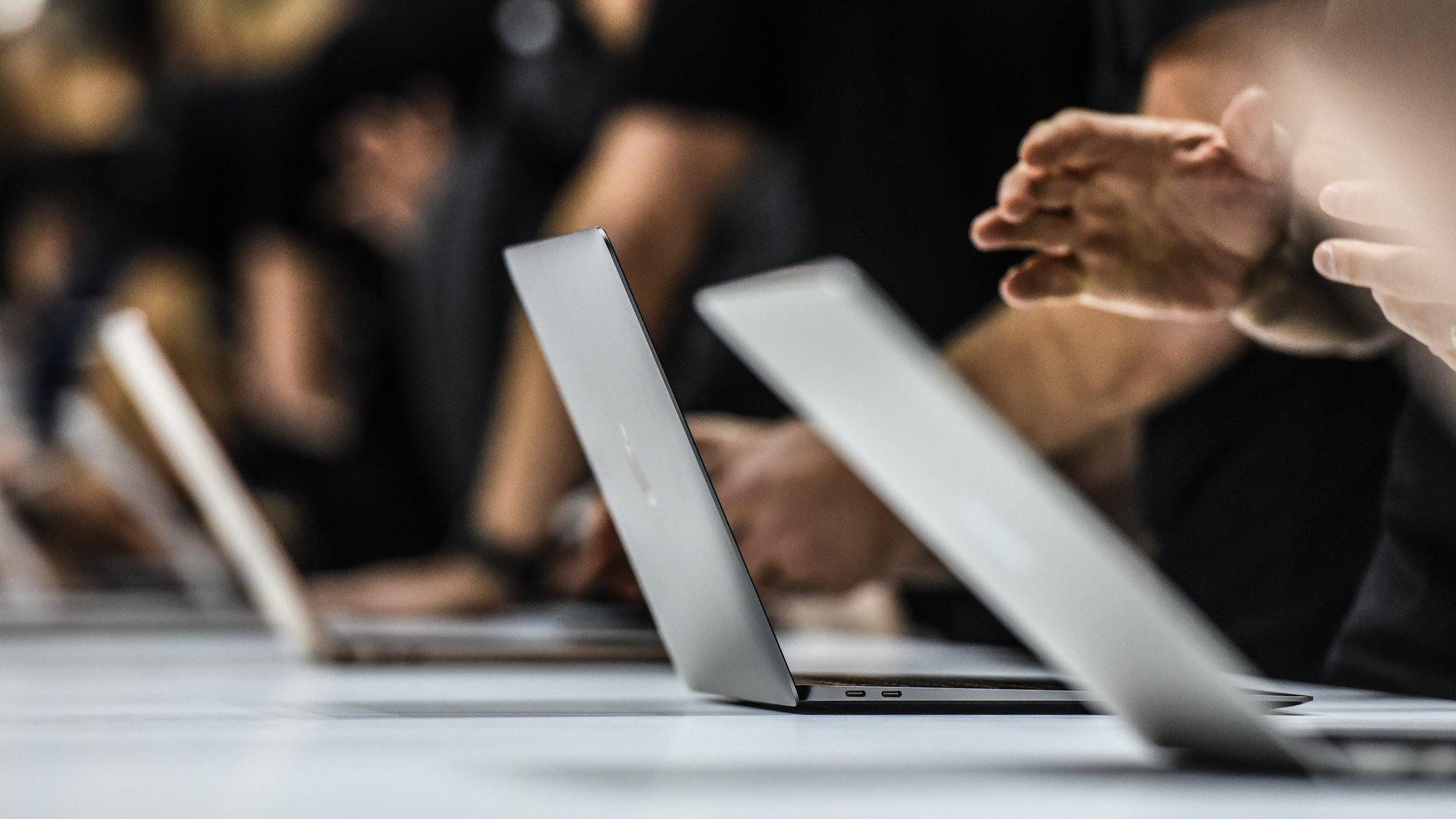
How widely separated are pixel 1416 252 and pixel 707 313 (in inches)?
9.6

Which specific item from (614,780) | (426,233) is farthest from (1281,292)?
(426,233)

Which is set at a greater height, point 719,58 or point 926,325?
point 719,58

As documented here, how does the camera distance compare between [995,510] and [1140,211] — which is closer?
[995,510]

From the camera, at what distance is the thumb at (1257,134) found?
589 mm

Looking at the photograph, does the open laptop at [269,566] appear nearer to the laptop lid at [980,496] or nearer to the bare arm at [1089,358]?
the bare arm at [1089,358]

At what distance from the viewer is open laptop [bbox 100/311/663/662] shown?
2.88ft

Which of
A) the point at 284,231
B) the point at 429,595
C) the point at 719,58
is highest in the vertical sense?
the point at 719,58

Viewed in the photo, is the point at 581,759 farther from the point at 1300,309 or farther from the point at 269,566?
the point at 269,566

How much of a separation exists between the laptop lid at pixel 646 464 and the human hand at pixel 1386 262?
198 millimetres

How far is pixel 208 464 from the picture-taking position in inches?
37.4

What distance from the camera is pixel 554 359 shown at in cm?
53

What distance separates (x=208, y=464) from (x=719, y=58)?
80cm

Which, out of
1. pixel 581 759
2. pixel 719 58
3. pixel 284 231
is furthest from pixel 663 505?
pixel 284 231

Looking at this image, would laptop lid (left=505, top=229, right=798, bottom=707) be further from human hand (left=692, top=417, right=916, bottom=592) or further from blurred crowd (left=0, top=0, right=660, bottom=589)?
blurred crowd (left=0, top=0, right=660, bottom=589)
